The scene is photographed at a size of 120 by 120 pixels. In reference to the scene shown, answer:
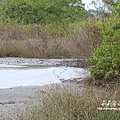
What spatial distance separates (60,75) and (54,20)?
3139 cm

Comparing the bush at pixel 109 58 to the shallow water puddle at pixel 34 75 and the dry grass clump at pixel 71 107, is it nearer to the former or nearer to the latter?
the shallow water puddle at pixel 34 75

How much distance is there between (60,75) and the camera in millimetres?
13594

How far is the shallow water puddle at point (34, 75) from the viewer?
39.7 feet

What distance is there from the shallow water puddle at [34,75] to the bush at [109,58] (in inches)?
51.6

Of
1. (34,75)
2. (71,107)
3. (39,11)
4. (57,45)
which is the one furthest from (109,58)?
(39,11)

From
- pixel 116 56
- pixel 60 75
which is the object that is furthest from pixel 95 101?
pixel 60 75

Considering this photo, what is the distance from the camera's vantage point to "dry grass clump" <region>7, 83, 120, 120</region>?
5.32 metres

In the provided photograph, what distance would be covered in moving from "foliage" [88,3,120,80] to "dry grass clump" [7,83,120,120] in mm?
5057

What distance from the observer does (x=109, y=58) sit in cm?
1137

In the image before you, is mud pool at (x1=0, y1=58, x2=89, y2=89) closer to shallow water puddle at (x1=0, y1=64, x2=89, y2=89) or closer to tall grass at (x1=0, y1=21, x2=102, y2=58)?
shallow water puddle at (x1=0, y1=64, x2=89, y2=89)

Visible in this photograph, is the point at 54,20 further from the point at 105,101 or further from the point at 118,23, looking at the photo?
the point at 105,101

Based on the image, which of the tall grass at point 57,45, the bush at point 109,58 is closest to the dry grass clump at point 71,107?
the bush at point 109,58

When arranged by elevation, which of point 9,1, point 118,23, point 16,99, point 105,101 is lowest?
point 16,99

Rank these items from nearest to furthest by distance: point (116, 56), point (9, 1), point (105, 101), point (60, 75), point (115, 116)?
point (115, 116), point (105, 101), point (116, 56), point (60, 75), point (9, 1)
